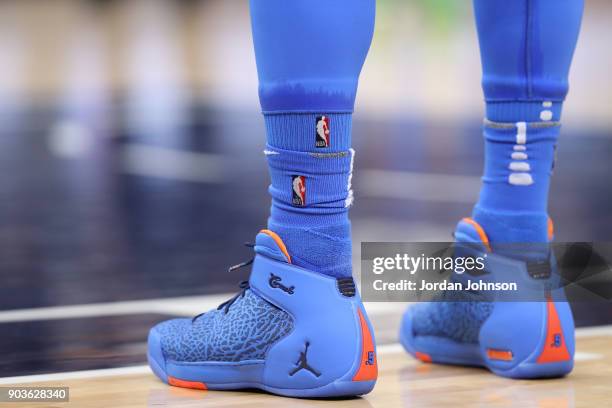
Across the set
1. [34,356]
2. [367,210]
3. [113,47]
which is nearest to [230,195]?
[367,210]

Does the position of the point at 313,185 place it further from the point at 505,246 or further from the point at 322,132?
the point at 505,246

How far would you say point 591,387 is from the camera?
1.69 m

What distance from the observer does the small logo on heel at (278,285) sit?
1.62 metres

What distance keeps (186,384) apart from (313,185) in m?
0.33

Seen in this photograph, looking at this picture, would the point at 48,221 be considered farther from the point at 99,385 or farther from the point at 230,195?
the point at 99,385

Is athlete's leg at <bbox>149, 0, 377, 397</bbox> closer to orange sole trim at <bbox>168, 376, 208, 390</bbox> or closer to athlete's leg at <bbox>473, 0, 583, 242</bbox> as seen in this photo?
orange sole trim at <bbox>168, 376, 208, 390</bbox>

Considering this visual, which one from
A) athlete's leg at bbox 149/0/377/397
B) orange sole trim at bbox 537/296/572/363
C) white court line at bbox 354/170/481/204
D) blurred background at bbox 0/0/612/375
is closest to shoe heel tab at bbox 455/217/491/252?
orange sole trim at bbox 537/296/572/363

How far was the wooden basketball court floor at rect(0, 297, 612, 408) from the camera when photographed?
1582 mm

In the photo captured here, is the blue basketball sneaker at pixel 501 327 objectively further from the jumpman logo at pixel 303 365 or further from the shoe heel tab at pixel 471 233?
the jumpman logo at pixel 303 365

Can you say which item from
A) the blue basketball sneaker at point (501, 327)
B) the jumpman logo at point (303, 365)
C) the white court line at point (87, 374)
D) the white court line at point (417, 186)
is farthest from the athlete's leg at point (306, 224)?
the white court line at point (417, 186)

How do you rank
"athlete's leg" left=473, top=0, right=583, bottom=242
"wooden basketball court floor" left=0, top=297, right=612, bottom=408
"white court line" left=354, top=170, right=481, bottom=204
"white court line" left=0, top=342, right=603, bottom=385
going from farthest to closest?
1. "white court line" left=354, top=170, right=481, bottom=204
2. "athlete's leg" left=473, top=0, right=583, bottom=242
3. "white court line" left=0, top=342, right=603, bottom=385
4. "wooden basketball court floor" left=0, top=297, right=612, bottom=408

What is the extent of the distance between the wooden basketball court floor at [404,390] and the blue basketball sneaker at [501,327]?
2 cm

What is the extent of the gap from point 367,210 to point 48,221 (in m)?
0.98

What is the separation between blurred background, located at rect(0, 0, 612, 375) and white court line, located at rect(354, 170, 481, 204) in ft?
0.04
